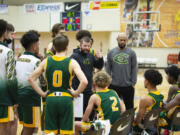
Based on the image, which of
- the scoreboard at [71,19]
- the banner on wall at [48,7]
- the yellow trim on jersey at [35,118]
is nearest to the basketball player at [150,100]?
the yellow trim on jersey at [35,118]

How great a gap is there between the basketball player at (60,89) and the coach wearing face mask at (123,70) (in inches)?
55.8

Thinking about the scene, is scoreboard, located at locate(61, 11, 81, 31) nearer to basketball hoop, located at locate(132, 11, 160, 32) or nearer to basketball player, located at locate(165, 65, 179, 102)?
basketball hoop, located at locate(132, 11, 160, 32)

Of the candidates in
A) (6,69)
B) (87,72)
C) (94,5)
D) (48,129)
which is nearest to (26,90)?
(6,69)

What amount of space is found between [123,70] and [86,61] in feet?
2.69

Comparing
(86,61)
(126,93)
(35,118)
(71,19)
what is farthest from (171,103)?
(71,19)

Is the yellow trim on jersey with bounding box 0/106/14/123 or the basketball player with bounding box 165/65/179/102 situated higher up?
the basketball player with bounding box 165/65/179/102

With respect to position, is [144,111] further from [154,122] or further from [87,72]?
[87,72]

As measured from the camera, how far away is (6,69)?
2.18 m

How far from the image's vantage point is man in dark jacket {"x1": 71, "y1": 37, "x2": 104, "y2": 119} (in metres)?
2.85

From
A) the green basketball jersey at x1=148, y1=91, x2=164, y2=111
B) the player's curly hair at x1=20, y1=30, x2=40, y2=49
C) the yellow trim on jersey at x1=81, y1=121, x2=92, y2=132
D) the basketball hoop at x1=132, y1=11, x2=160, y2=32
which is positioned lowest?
Result: the yellow trim on jersey at x1=81, y1=121, x2=92, y2=132

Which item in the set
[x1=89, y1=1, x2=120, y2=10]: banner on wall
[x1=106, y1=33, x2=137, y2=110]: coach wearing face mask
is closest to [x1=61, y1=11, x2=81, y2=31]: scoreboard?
[x1=89, y1=1, x2=120, y2=10]: banner on wall

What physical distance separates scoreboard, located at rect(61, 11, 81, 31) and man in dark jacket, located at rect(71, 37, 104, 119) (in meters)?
11.9

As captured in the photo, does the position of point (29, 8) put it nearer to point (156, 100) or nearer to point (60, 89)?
point (60, 89)

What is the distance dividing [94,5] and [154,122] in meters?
7.12
